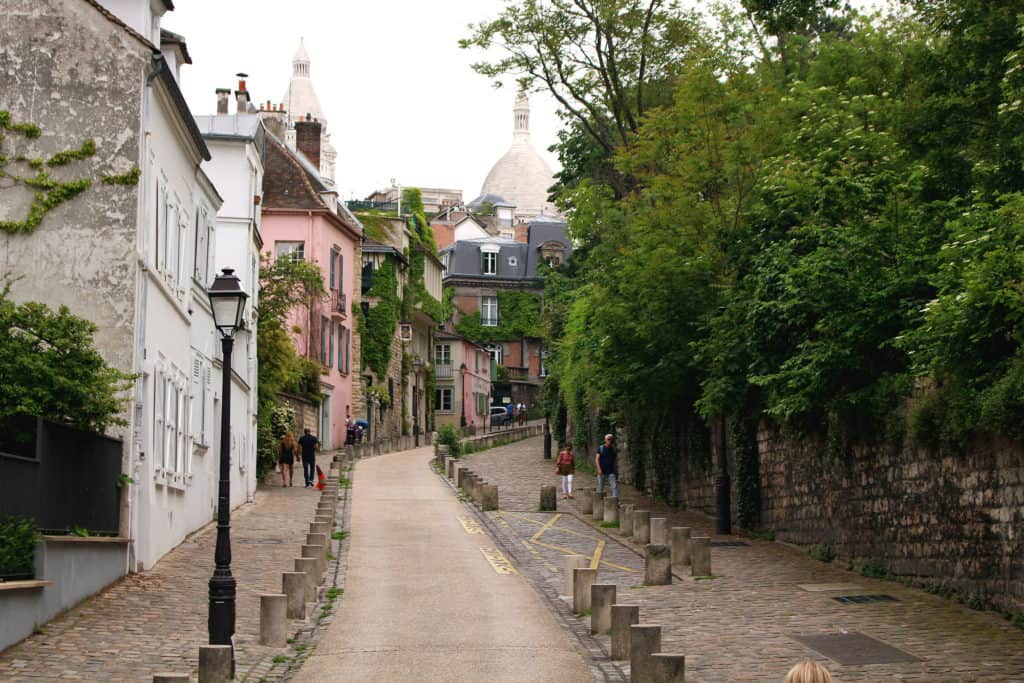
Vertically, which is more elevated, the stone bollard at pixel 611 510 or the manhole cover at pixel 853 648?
the stone bollard at pixel 611 510

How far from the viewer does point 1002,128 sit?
67.6 feet

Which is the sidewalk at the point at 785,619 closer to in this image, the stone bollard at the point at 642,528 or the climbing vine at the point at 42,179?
the stone bollard at the point at 642,528

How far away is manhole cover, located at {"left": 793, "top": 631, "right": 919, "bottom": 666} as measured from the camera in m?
13.7

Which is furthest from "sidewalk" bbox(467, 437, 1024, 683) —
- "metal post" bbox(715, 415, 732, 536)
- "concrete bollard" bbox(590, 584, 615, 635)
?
"metal post" bbox(715, 415, 732, 536)

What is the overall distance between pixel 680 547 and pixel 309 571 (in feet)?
20.6

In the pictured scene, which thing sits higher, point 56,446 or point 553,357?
point 553,357

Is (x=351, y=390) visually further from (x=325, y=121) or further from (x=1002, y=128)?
(x=325, y=121)

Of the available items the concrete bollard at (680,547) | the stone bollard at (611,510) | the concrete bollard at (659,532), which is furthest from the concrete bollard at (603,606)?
the stone bollard at (611,510)

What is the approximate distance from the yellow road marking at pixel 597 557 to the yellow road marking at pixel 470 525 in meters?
3.06

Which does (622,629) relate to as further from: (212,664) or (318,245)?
(318,245)

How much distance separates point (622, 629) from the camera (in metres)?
14.2

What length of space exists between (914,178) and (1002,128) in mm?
1700

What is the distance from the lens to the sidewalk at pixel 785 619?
43.4 ft

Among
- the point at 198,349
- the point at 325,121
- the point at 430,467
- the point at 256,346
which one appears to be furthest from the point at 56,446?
the point at 325,121
